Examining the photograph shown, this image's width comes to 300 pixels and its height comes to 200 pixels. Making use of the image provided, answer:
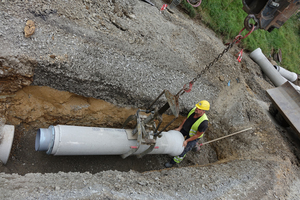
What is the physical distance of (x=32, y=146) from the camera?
A: 4.72 m

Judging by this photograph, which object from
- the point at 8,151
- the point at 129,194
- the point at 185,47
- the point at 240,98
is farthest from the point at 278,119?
the point at 8,151

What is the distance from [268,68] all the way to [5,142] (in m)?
10.0

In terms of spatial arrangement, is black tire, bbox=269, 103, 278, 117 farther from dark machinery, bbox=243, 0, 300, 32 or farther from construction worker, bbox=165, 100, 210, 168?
dark machinery, bbox=243, 0, 300, 32

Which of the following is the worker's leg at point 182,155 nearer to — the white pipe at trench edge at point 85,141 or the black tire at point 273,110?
the white pipe at trench edge at point 85,141

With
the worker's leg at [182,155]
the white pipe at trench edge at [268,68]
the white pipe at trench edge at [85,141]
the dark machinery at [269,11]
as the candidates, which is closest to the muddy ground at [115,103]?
the worker's leg at [182,155]

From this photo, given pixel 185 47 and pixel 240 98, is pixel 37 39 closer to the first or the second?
pixel 185 47

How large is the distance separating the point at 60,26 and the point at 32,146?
264 centimetres

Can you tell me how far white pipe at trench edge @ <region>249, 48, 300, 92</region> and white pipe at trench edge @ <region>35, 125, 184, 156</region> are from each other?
22.5ft

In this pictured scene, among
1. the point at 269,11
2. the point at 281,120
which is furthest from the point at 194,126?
the point at 281,120

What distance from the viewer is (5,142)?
414 centimetres

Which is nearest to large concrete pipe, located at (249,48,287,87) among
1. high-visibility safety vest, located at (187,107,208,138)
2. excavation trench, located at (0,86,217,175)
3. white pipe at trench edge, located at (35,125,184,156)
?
high-visibility safety vest, located at (187,107,208,138)

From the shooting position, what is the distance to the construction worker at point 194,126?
4922mm

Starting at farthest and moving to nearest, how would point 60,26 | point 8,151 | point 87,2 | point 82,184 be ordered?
point 87,2 → point 60,26 → point 8,151 → point 82,184

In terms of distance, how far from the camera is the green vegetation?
9.31 m
